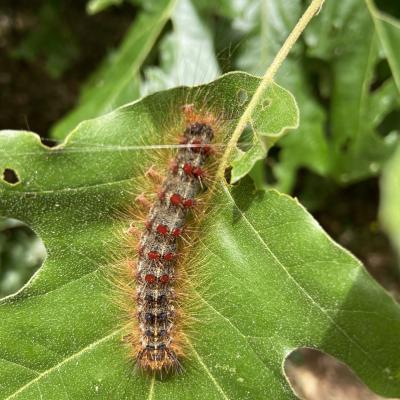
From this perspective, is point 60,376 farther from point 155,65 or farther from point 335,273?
point 155,65

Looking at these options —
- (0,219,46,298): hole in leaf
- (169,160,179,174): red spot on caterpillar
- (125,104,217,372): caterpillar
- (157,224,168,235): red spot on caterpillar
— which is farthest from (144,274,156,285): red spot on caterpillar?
(0,219,46,298): hole in leaf

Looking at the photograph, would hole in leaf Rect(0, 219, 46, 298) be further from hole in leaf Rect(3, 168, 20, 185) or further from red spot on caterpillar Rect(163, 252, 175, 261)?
red spot on caterpillar Rect(163, 252, 175, 261)

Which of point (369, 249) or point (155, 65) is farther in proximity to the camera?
point (369, 249)

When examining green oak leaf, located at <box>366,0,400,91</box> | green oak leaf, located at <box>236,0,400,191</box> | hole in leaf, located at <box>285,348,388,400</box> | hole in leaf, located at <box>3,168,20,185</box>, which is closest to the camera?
hole in leaf, located at <box>3,168,20,185</box>

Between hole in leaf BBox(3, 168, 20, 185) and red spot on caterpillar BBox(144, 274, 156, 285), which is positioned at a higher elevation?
hole in leaf BBox(3, 168, 20, 185)

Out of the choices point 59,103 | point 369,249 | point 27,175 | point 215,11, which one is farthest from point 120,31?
point 27,175

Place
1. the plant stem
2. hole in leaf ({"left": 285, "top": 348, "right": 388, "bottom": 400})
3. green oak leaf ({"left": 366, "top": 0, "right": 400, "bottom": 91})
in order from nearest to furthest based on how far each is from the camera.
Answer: the plant stem
green oak leaf ({"left": 366, "top": 0, "right": 400, "bottom": 91})
hole in leaf ({"left": 285, "top": 348, "right": 388, "bottom": 400})
